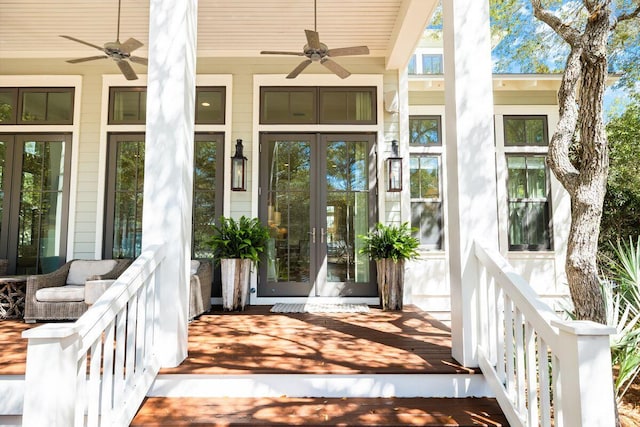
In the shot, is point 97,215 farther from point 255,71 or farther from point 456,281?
point 456,281

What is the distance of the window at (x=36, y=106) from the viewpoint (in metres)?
5.57

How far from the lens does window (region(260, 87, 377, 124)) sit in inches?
221

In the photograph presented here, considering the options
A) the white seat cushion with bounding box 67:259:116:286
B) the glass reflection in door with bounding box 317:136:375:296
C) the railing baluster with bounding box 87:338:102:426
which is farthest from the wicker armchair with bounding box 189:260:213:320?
the railing baluster with bounding box 87:338:102:426

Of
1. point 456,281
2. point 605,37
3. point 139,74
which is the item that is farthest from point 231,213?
point 605,37

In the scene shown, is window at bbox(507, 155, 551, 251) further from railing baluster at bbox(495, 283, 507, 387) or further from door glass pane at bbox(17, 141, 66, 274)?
door glass pane at bbox(17, 141, 66, 274)

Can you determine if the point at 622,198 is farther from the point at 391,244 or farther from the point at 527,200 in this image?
the point at 391,244

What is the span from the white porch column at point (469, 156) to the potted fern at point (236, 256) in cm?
282

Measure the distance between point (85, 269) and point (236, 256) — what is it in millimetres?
1952

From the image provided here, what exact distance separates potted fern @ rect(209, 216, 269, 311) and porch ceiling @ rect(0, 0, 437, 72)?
2.53m

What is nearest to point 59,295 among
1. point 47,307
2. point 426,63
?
point 47,307

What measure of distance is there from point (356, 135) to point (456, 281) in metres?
3.33

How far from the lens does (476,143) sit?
2693 mm

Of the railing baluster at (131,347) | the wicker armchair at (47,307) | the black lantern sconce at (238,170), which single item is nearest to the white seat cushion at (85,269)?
the wicker armchair at (47,307)

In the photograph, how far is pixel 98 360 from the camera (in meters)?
1.84
